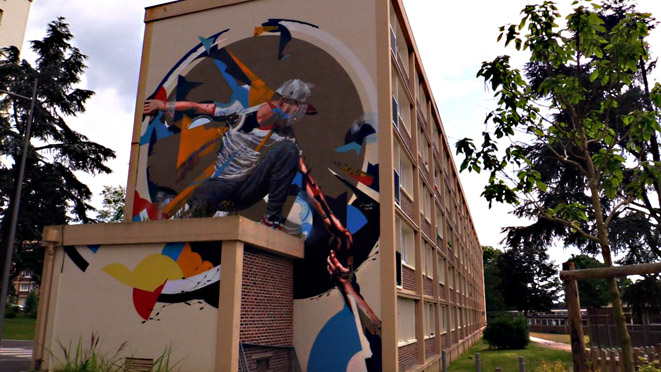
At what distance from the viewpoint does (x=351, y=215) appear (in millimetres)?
16203

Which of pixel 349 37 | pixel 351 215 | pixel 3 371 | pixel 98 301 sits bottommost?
pixel 3 371

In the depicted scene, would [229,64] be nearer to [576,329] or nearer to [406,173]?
[406,173]

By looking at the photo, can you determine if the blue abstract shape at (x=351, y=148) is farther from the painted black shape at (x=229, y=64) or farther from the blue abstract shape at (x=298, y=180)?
the painted black shape at (x=229, y=64)

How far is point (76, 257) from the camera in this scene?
1449 centimetres

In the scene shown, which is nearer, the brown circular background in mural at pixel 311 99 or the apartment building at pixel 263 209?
the apartment building at pixel 263 209

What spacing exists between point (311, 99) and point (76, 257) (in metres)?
9.10

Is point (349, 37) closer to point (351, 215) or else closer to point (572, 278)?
point (351, 215)

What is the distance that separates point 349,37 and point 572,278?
12.3 metres

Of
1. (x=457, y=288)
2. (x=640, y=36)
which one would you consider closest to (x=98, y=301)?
(x=640, y=36)

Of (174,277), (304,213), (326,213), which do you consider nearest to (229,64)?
(304,213)

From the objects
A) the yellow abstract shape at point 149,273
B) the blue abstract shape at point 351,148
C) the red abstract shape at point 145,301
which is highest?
the blue abstract shape at point 351,148

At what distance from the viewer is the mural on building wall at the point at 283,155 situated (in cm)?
1579

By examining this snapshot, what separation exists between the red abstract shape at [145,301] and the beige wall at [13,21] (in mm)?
39802

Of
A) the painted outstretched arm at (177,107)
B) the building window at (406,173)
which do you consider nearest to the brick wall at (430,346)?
the building window at (406,173)
